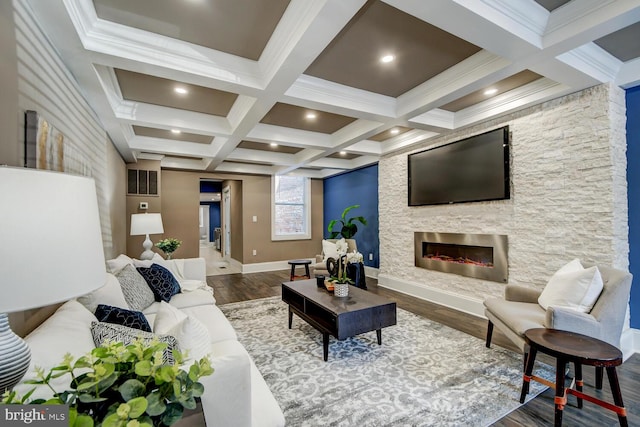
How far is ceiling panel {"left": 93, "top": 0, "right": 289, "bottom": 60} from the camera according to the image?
1848 mm

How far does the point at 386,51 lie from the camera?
2412mm

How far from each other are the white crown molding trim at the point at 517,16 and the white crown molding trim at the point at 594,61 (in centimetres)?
43

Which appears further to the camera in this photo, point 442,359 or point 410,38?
point 442,359

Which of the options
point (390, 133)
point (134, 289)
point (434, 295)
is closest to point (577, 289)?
point (434, 295)

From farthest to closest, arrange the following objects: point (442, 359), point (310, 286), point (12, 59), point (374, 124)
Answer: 1. point (374, 124)
2. point (310, 286)
3. point (442, 359)
4. point (12, 59)

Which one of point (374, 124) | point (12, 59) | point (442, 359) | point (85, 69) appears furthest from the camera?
point (374, 124)

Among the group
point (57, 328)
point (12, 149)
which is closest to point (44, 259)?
point (57, 328)

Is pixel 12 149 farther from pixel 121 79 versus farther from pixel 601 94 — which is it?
pixel 601 94

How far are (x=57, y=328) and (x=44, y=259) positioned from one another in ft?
2.76

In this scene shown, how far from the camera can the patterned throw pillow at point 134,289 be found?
2357 millimetres

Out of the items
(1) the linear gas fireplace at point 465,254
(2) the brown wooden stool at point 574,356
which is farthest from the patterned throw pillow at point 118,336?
(1) the linear gas fireplace at point 465,254

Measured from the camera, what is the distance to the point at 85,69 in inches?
86.5

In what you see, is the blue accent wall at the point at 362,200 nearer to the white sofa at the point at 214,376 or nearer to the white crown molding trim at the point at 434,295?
the white crown molding trim at the point at 434,295

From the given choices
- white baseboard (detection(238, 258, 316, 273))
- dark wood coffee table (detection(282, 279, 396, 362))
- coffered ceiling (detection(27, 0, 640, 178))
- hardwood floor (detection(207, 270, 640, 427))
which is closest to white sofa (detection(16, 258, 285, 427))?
dark wood coffee table (detection(282, 279, 396, 362))
